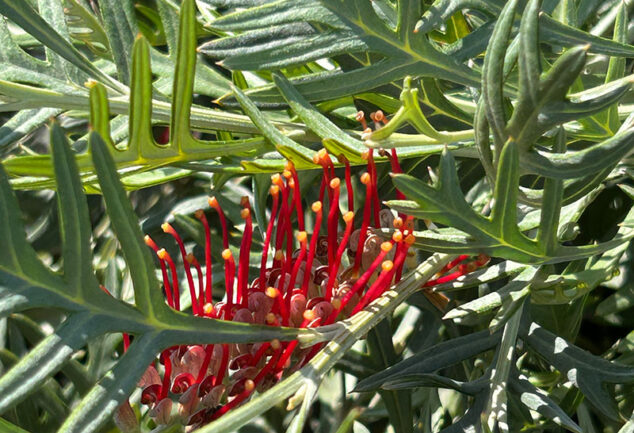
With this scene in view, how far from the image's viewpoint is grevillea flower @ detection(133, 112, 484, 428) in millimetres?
562

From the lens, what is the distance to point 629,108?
27.9 inches

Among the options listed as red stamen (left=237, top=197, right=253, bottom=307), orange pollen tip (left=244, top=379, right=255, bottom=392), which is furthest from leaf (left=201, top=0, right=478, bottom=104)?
orange pollen tip (left=244, top=379, right=255, bottom=392)

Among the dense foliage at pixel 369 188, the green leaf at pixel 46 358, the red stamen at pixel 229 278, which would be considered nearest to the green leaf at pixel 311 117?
the dense foliage at pixel 369 188

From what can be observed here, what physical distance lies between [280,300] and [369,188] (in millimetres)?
109

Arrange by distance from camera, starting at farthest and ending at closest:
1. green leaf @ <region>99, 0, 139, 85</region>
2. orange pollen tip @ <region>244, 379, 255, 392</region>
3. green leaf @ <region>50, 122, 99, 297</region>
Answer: green leaf @ <region>99, 0, 139, 85</region>, orange pollen tip @ <region>244, 379, 255, 392</region>, green leaf @ <region>50, 122, 99, 297</region>

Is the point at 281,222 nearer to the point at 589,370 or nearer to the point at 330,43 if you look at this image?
the point at 330,43

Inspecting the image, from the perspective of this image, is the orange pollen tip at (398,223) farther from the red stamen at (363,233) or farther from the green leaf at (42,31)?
the green leaf at (42,31)

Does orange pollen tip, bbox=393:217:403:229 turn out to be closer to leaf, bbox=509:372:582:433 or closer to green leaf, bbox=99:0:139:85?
leaf, bbox=509:372:582:433

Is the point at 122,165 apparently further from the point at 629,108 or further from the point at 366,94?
the point at 629,108

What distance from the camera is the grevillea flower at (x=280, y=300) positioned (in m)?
0.56

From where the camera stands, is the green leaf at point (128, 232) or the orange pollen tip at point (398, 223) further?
the orange pollen tip at point (398, 223)

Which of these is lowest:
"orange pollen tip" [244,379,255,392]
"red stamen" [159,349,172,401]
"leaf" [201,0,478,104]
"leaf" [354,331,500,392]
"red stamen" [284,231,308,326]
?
"leaf" [354,331,500,392]

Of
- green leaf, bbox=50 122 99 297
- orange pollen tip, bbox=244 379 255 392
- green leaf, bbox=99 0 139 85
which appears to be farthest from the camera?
green leaf, bbox=99 0 139 85

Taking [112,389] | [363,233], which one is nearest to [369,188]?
[363,233]
